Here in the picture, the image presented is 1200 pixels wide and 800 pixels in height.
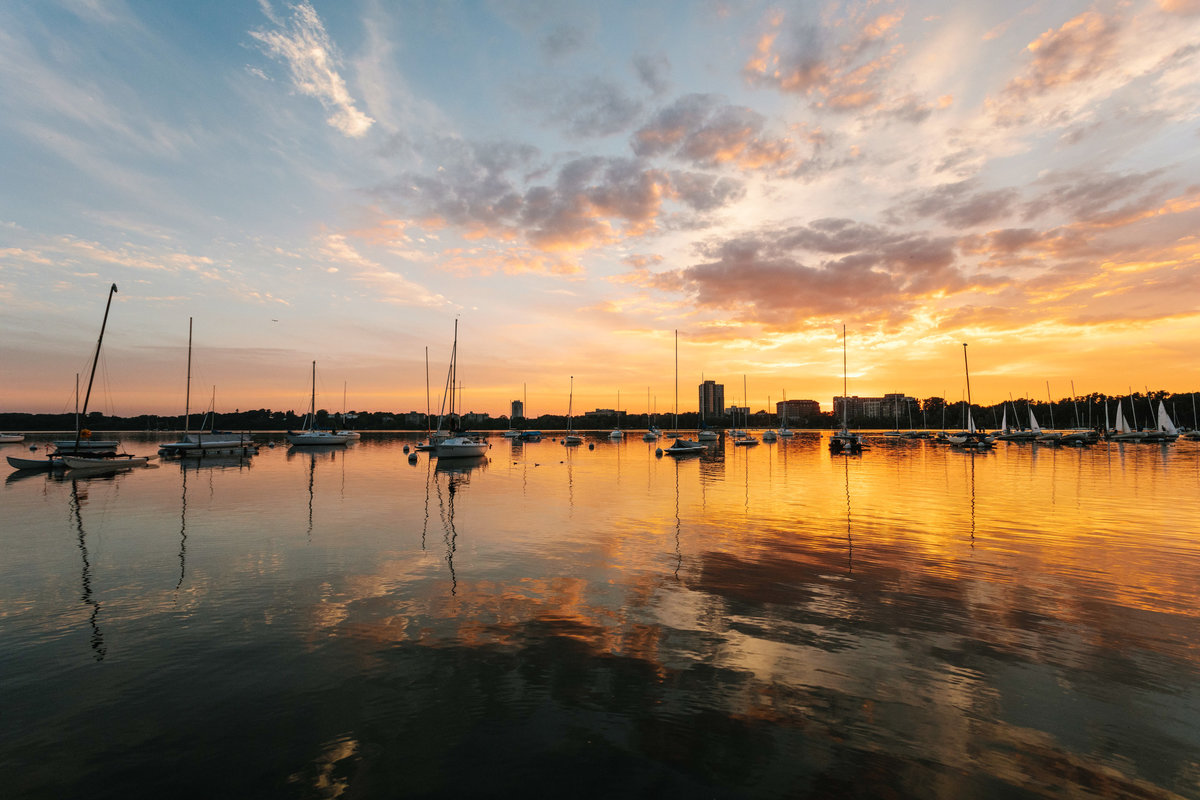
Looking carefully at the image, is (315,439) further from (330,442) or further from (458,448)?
(458,448)

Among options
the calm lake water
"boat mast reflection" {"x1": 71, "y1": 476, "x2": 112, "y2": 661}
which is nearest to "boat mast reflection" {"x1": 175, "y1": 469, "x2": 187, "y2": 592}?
the calm lake water

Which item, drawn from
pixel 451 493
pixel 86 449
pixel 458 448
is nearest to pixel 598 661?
pixel 451 493

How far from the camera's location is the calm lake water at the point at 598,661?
7.45m

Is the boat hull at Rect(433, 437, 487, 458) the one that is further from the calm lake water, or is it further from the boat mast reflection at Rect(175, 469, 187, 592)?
the calm lake water

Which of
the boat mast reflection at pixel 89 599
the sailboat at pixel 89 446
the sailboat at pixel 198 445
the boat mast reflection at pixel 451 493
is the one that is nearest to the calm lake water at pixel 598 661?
the boat mast reflection at pixel 89 599

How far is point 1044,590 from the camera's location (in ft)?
51.4

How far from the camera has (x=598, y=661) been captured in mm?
10930

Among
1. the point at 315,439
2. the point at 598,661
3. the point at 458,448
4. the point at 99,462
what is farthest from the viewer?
the point at 315,439

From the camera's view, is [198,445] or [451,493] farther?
[198,445]

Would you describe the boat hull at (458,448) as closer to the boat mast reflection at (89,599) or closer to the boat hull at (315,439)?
the boat mast reflection at (89,599)

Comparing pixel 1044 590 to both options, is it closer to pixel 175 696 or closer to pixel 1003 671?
pixel 1003 671

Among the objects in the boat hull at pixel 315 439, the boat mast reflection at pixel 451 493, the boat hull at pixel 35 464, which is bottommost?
the boat mast reflection at pixel 451 493

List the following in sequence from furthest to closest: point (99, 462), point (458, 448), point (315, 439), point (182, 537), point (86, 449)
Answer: point (315, 439) → point (458, 448) → point (86, 449) → point (99, 462) → point (182, 537)

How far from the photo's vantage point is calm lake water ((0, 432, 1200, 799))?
24.5ft
